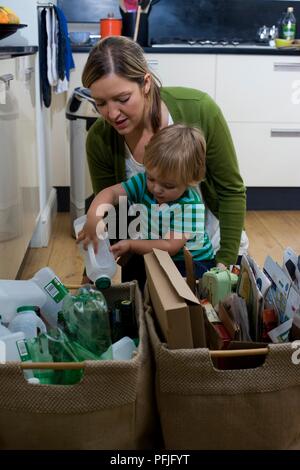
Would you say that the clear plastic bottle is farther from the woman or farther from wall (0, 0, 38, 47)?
the woman

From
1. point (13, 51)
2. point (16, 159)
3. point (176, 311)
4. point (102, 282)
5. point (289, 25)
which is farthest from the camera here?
point (289, 25)

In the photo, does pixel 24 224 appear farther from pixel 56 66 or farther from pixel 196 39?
pixel 196 39

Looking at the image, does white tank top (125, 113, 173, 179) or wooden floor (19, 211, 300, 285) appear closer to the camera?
white tank top (125, 113, 173, 179)

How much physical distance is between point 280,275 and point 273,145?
2194 millimetres

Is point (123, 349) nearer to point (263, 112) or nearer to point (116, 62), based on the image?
point (116, 62)

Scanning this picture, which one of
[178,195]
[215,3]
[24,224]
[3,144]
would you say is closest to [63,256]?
[24,224]

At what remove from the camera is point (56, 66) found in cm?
251

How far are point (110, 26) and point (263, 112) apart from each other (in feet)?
3.09

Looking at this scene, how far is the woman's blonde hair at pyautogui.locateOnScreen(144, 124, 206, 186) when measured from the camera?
4.03 ft

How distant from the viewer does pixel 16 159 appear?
189 centimetres

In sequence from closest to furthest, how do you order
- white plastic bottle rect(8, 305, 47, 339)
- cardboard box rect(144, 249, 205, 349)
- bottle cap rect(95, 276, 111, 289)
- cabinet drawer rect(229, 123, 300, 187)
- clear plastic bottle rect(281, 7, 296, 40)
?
cardboard box rect(144, 249, 205, 349) → white plastic bottle rect(8, 305, 47, 339) → bottle cap rect(95, 276, 111, 289) → cabinet drawer rect(229, 123, 300, 187) → clear plastic bottle rect(281, 7, 296, 40)

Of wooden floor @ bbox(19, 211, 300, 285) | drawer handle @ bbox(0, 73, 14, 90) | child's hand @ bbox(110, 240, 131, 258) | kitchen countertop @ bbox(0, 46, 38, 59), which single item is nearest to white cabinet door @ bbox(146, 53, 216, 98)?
wooden floor @ bbox(19, 211, 300, 285)

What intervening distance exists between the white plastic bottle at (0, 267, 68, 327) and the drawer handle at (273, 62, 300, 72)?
2223mm

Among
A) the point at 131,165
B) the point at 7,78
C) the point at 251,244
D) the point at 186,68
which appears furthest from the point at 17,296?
the point at 186,68
